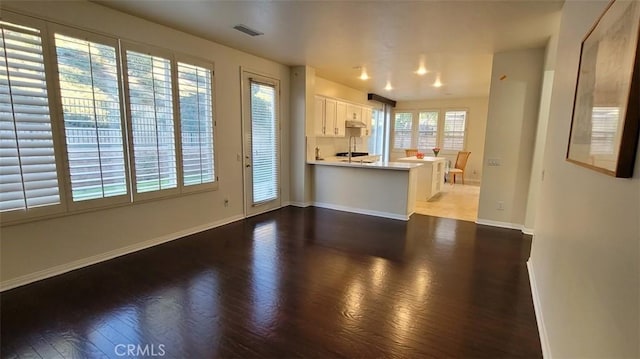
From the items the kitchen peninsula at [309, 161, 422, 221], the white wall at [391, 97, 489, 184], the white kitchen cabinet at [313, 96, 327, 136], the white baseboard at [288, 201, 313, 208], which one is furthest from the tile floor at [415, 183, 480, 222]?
the white kitchen cabinet at [313, 96, 327, 136]

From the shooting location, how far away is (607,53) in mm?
1303

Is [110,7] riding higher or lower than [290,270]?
higher

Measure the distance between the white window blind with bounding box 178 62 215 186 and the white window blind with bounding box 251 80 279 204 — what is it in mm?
868

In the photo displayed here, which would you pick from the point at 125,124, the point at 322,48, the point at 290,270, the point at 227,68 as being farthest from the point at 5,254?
the point at 322,48

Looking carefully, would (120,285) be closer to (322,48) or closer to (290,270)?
(290,270)

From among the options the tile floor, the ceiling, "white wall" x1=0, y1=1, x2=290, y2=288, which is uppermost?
the ceiling

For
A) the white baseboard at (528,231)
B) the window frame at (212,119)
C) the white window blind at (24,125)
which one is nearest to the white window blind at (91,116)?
the white window blind at (24,125)

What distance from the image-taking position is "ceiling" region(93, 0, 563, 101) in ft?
9.88

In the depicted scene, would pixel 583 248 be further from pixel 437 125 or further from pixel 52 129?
pixel 437 125

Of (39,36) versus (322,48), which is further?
(322,48)

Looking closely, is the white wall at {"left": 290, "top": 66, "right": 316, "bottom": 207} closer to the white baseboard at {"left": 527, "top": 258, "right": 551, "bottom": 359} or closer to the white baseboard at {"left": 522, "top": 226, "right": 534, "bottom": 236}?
the white baseboard at {"left": 522, "top": 226, "right": 534, "bottom": 236}

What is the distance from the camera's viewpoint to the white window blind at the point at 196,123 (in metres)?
4.00

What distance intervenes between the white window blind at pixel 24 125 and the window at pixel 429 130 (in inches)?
377

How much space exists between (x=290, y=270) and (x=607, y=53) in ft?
9.33
